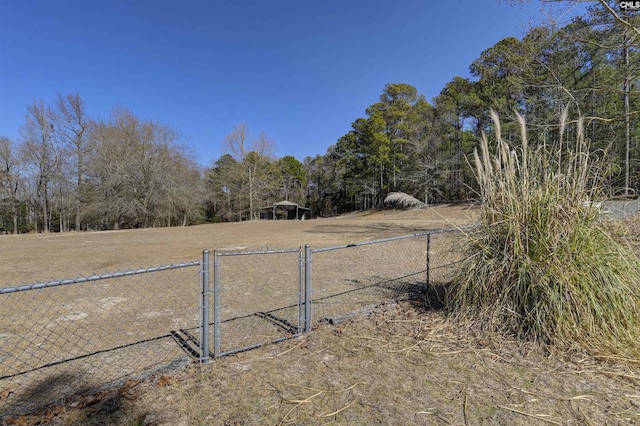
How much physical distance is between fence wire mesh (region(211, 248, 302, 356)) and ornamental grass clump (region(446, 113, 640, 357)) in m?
1.89

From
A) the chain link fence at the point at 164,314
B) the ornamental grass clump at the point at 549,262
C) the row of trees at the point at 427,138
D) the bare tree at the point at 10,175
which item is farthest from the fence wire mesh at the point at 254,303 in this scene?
the bare tree at the point at 10,175

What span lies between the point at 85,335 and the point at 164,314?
888 mm

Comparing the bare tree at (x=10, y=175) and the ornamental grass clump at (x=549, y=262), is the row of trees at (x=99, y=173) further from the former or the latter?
the ornamental grass clump at (x=549, y=262)

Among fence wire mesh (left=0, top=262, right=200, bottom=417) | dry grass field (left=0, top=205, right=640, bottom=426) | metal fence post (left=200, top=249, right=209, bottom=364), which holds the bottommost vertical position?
fence wire mesh (left=0, top=262, right=200, bottom=417)

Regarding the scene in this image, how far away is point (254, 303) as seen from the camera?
480 centimetres

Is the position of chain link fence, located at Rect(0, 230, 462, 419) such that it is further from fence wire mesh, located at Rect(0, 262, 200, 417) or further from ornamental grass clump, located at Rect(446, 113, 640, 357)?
ornamental grass clump, located at Rect(446, 113, 640, 357)

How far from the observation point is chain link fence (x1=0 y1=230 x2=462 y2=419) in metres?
2.72

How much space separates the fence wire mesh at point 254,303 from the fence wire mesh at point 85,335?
36cm

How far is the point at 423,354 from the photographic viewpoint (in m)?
2.86

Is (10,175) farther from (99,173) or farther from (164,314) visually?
(164,314)

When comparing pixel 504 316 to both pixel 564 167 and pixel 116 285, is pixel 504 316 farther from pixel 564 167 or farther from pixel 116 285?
pixel 116 285

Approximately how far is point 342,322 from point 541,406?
196 centimetres

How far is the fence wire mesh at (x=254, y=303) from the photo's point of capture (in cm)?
323

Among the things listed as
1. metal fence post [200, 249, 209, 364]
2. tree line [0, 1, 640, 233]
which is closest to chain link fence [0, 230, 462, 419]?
metal fence post [200, 249, 209, 364]
